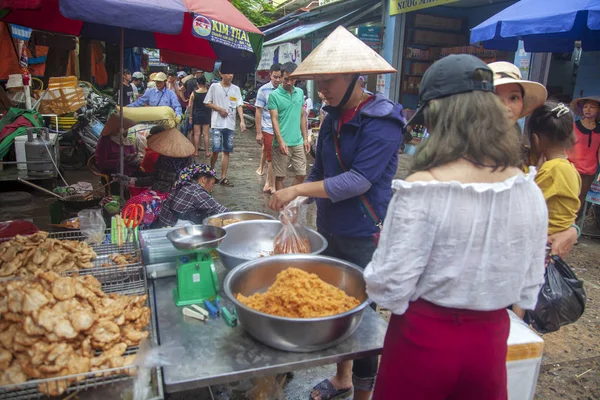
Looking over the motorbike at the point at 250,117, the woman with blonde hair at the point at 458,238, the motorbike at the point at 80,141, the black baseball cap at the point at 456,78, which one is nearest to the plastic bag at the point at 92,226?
the woman with blonde hair at the point at 458,238

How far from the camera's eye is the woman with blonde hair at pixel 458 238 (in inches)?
55.7

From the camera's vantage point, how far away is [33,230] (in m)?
3.11

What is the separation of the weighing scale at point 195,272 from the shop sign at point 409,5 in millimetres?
7995

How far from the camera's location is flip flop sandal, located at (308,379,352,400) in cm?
287

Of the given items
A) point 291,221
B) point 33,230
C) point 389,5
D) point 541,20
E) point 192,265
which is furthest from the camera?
point 389,5

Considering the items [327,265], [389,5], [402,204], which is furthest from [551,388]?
[389,5]

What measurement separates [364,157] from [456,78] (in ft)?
3.25

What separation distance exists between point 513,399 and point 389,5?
10.0 meters

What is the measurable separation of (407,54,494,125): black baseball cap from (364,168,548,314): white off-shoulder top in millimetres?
327

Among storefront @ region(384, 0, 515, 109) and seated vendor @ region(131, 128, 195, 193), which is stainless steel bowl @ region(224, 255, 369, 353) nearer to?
seated vendor @ region(131, 128, 195, 193)

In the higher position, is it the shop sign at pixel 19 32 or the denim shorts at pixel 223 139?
the shop sign at pixel 19 32

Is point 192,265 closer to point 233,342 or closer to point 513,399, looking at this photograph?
point 233,342

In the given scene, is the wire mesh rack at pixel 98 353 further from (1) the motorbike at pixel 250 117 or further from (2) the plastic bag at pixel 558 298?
(1) the motorbike at pixel 250 117

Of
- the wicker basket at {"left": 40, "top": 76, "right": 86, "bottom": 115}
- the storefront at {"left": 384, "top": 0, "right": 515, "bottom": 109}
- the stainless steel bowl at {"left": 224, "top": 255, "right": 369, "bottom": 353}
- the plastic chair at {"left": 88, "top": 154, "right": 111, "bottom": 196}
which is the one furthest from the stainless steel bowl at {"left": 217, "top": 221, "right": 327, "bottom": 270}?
the storefront at {"left": 384, "top": 0, "right": 515, "bottom": 109}
